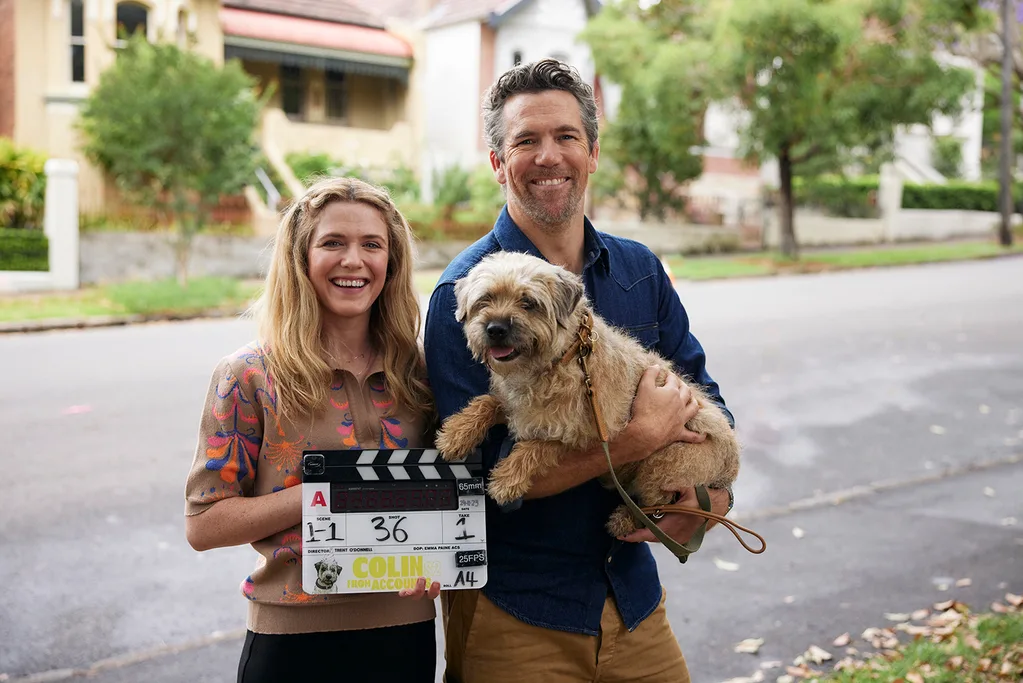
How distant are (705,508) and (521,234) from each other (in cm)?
116

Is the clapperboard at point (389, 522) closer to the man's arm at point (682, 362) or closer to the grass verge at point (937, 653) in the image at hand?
the man's arm at point (682, 362)

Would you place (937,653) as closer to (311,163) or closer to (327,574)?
(327,574)

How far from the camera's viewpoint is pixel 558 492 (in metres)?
3.16

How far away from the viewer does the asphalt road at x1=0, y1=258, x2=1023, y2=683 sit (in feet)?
19.9

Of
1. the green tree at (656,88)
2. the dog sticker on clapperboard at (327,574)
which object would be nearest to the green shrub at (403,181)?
the green tree at (656,88)

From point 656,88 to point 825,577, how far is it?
68.4 ft

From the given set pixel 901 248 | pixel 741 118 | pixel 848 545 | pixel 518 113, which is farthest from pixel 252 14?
pixel 518 113

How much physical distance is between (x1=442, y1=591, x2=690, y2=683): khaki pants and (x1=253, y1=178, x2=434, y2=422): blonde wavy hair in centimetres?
69

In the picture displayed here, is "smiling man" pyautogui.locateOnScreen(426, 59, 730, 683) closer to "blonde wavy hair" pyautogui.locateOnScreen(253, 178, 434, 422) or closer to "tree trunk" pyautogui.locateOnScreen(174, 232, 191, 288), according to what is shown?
"blonde wavy hair" pyautogui.locateOnScreen(253, 178, 434, 422)

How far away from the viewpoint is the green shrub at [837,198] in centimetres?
3447

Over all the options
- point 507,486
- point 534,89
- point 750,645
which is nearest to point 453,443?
point 507,486

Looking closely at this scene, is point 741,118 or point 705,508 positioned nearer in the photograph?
point 705,508

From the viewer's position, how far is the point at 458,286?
329 cm

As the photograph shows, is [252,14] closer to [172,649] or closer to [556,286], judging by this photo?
[172,649]
